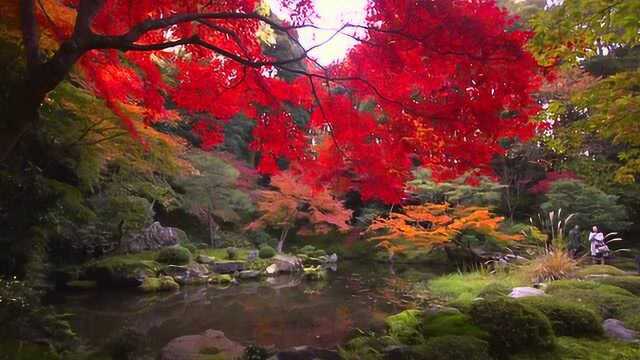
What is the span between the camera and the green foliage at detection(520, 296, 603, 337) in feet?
18.4

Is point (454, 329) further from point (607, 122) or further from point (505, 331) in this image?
point (607, 122)

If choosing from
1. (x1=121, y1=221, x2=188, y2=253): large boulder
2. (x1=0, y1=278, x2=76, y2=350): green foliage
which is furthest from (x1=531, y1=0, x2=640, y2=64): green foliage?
(x1=121, y1=221, x2=188, y2=253): large boulder

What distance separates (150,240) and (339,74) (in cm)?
1197

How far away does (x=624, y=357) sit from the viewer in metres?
4.65

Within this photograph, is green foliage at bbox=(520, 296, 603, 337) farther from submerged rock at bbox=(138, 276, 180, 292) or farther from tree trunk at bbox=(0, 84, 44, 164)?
submerged rock at bbox=(138, 276, 180, 292)

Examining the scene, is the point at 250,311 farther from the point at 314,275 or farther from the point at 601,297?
the point at 601,297

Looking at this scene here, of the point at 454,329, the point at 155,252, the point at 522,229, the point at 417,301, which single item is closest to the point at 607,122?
the point at 454,329

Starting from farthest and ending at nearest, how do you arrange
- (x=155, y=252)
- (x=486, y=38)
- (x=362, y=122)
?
(x=155, y=252) → (x=362, y=122) → (x=486, y=38)

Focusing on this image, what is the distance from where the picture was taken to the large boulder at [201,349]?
18.6ft

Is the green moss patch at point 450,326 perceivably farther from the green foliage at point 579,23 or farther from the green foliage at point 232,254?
the green foliage at point 232,254

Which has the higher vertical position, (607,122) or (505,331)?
(607,122)

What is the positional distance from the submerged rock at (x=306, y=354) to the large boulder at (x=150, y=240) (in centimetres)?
1084

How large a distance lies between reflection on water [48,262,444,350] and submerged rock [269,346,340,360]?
165cm

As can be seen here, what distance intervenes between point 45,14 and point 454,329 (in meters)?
5.68
